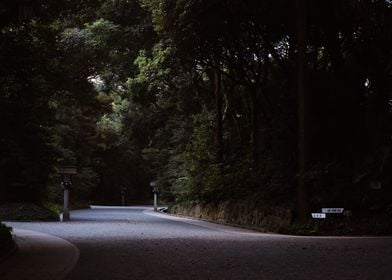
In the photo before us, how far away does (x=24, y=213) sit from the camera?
93.5 feet

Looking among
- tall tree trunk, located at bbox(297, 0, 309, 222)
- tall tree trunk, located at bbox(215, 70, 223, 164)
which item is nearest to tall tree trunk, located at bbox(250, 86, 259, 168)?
tall tree trunk, located at bbox(215, 70, 223, 164)

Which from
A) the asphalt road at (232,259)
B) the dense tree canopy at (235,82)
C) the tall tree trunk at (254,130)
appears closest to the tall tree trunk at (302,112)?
the dense tree canopy at (235,82)

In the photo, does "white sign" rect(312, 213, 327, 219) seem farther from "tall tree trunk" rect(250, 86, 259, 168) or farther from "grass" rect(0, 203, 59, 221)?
"grass" rect(0, 203, 59, 221)

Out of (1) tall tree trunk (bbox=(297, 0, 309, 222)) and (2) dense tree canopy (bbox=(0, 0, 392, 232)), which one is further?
(1) tall tree trunk (bbox=(297, 0, 309, 222))

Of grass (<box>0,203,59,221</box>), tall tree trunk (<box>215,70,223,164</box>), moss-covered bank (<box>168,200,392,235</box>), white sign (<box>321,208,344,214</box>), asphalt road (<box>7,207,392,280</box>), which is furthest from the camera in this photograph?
tall tree trunk (<box>215,70,223,164</box>)

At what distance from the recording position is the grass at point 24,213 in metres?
28.2

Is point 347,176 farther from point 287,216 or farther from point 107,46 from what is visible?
point 107,46

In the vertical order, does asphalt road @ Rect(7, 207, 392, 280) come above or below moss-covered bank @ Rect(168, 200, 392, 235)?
below

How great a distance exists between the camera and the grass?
2820cm

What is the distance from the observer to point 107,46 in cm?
2995

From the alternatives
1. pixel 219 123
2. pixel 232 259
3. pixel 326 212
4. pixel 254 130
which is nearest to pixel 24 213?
pixel 219 123

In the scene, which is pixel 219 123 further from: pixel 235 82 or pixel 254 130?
pixel 254 130

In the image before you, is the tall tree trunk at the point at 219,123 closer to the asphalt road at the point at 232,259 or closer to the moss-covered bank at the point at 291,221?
the moss-covered bank at the point at 291,221

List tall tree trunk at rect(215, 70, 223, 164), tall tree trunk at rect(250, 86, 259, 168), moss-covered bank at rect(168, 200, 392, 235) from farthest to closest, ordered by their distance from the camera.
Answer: tall tree trunk at rect(215, 70, 223, 164) < tall tree trunk at rect(250, 86, 259, 168) < moss-covered bank at rect(168, 200, 392, 235)
